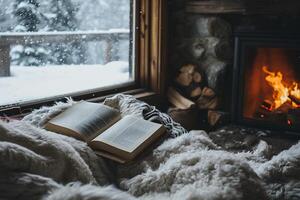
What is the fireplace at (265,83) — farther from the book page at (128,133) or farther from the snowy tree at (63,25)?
the book page at (128,133)

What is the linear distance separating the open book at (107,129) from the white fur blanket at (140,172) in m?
0.06

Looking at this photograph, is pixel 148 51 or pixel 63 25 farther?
pixel 148 51

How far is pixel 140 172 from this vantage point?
1430 millimetres

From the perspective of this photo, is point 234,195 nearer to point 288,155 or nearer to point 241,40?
point 288,155

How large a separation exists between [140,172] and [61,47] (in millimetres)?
1243

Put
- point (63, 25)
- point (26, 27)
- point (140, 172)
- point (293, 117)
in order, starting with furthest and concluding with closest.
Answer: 1. point (293, 117)
2. point (63, 25)
3. point (26, 27)
4. point (140, 172)

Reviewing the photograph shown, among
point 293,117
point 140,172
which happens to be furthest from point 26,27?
point 293,117

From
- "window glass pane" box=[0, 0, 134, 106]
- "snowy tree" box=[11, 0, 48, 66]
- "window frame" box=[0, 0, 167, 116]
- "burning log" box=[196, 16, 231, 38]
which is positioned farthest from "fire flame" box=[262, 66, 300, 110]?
"snowy tree" box=[11, 0, 48, 66]

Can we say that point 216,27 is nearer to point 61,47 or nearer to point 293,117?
point 293,117

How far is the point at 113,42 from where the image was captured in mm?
2770

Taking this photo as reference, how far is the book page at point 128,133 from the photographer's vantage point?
1.55 meters

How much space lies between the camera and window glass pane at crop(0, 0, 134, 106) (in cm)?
216

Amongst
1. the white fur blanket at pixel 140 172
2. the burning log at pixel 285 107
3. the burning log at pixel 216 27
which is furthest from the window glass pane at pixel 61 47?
the burning log at pixel 285 107

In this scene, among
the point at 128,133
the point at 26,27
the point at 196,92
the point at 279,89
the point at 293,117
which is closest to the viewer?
the point at 128,133
